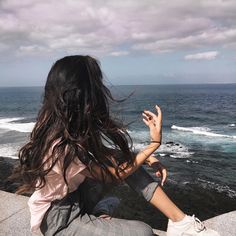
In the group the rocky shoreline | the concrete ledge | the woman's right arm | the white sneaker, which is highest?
the woman's right arm

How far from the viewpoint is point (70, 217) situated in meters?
3.07

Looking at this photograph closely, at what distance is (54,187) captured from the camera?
2941 millimetres

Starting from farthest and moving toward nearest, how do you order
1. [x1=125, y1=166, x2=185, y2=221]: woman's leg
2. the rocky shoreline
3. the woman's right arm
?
1. the rocky shoreline
2. [x1=125, y1=166, x2=185, y2=221]: woman's leg
3. the woman's right arm

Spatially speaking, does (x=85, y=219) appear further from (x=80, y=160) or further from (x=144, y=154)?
(x=144, y=154)

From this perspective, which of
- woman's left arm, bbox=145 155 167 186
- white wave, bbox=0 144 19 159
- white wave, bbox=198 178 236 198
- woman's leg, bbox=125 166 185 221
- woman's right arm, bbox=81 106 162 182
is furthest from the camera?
white wave, bbox=0 144 19 159

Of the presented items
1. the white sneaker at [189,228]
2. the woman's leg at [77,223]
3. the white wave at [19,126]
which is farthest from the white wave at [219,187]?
the white wave at [19,126]

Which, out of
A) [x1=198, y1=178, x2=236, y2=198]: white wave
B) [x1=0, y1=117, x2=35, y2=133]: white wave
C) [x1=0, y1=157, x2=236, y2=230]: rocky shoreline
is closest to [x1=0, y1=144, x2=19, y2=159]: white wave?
[x1=0, y1=157, x2=236, y2=230]: rocky shoreline

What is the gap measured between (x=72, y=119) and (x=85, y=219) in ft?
2.90

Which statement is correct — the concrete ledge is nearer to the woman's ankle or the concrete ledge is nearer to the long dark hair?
the woman's ankle

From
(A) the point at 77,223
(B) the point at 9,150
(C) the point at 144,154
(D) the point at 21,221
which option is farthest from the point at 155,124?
(B) the point at 9,150

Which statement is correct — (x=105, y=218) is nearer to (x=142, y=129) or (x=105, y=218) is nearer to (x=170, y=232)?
(x=170, y=232)

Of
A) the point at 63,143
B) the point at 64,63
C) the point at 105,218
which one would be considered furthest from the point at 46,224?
the point at 64,63

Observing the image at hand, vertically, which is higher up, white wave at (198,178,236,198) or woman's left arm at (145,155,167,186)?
woman's left arm at (145,155,167,186)

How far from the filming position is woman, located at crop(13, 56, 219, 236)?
2.79m
